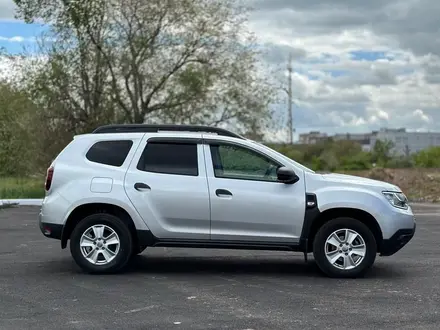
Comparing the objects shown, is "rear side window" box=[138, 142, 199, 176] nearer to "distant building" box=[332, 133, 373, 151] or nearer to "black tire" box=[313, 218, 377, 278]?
"black tire" box=[313, 218, 377, 278]

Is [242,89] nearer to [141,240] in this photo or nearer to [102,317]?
[141,240]

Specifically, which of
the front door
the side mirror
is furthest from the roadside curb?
the side mirror

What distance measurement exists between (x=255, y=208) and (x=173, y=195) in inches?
41.6

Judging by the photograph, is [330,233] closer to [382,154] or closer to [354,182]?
[354,182]

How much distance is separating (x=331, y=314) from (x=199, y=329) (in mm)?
1478

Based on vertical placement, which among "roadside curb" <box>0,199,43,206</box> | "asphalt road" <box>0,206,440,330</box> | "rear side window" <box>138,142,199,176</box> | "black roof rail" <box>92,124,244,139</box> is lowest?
"asphalt road" <box>0,206,440,330</box>

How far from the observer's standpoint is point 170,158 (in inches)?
395

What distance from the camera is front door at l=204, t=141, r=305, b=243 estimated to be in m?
9.69

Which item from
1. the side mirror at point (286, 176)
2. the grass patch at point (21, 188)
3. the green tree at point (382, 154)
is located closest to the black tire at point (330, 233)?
the side mirror at point (286, 176)

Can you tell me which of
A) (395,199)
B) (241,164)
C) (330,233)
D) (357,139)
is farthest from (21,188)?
(357,139)

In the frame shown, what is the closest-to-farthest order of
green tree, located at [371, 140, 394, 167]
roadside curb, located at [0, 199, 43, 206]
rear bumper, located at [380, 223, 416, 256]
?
rear bumper, located at [380, 223, 416, 256]
roadside curb, located at [0, 199, 43, 206]
green tree, located at [371, 140, 394, 167]

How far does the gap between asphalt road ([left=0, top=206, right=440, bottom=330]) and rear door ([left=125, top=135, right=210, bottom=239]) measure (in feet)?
2.12

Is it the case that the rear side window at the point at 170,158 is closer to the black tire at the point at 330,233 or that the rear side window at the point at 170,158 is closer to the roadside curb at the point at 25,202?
the black tire at the point at 330,233

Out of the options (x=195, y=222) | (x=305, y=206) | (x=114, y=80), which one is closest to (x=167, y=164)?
(x=195, y=222)
